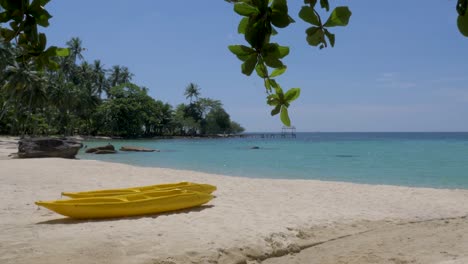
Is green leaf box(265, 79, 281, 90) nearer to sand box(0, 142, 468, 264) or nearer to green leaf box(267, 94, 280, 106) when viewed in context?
green leaf box(267, 94, 280, 106)

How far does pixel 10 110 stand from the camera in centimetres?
5019

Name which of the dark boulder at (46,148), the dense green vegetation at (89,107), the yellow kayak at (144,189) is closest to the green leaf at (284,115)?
the yellow kayak at (144,189)

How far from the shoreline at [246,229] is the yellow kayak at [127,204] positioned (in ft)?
0.62

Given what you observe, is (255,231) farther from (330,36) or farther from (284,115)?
(330,36)

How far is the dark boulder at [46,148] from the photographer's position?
21.3 meters

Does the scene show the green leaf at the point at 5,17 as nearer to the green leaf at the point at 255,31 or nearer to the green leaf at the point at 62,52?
the green leaf at the point at 62,52

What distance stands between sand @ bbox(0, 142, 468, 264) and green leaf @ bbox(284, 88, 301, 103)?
→ 4820 mm

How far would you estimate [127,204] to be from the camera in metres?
7.67

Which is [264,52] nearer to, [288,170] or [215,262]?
[215,262]

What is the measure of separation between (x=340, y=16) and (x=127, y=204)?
7.17 m

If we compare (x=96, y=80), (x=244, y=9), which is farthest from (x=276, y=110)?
(x=96, y=80)

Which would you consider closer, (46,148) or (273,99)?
(273,99)

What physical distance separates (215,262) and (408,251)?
3009 mm

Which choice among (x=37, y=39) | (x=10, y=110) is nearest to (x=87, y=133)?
(x=10, y=110)
